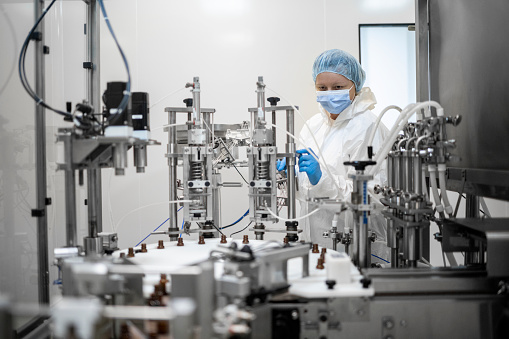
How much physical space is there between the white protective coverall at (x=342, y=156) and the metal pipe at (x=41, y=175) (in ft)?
3.85

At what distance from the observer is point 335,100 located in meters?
2.49

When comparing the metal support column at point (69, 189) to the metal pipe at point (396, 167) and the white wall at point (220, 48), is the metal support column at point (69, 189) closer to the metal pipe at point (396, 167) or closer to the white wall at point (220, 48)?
the metal pipe at point (396, 167)

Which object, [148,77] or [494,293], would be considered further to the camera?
[148,77]

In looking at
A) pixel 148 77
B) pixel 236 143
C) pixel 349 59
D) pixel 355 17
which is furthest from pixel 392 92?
pixel 148 77

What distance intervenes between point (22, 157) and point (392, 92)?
93.4 inches

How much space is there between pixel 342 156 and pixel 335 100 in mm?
294

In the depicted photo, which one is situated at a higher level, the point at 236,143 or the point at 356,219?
the point at 236,143

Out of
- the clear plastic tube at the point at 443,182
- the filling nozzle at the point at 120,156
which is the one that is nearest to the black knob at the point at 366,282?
the clear plastic tube at the point at 443,182

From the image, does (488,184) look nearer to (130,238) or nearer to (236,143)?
(236,143)

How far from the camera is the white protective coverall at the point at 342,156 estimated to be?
7.77ft

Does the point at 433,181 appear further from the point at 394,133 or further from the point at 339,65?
the point at 339,65

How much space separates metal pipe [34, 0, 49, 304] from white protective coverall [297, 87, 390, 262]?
3.85ft

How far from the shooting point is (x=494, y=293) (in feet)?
4.33

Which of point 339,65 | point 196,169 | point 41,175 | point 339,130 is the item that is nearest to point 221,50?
point 339,65
